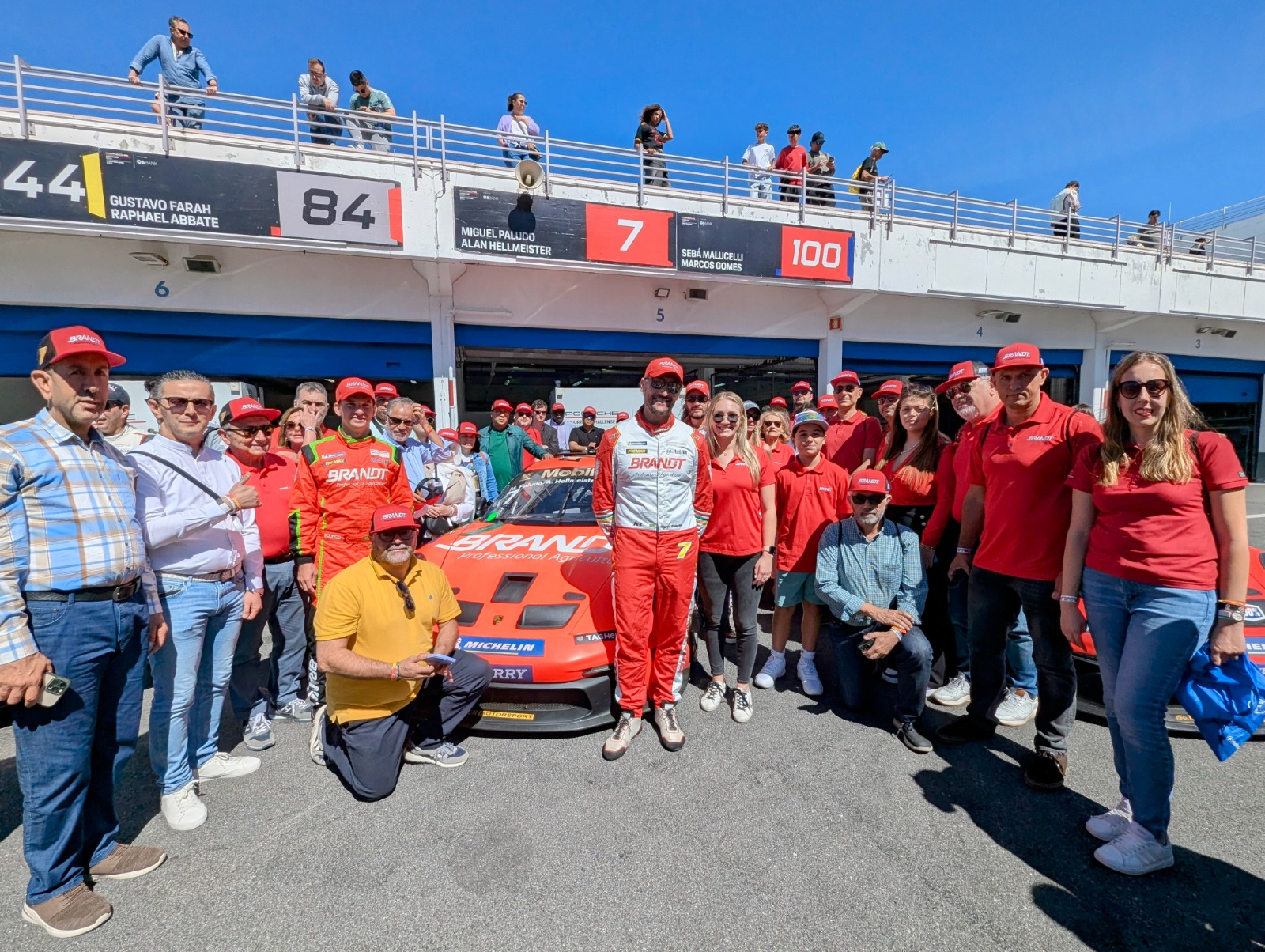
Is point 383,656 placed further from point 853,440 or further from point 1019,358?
point 853,440

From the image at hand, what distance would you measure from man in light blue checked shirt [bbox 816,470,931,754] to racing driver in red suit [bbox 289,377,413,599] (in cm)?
280

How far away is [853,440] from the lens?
4590 mm

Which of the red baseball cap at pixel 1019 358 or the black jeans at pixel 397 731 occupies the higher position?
the red baseball cap at pixel 1019 358

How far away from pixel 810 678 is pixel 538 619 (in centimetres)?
186

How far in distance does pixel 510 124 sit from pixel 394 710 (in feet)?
33.6

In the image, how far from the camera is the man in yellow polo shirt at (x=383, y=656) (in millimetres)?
2611

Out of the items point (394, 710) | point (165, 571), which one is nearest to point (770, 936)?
point (394, 710)

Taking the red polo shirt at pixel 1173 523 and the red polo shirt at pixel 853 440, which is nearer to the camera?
the red polo shirt at pixel 1173 523

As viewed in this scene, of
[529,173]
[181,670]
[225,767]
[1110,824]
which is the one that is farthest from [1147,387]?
[529,173]

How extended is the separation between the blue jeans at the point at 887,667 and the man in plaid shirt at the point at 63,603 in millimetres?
3439

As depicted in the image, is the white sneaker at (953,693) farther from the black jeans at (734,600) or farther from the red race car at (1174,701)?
the black jeans at (734,600)

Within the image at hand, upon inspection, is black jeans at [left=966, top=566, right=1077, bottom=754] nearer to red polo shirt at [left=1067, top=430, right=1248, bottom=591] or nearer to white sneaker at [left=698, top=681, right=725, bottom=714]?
red polo shirt at [left=1067, top=430, right=1248, bottom=591]

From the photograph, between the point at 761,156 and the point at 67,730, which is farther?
the point at 761,156

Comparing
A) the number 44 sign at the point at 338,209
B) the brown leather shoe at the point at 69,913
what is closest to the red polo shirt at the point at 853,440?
the brown leather shoe at the point at 69,913
